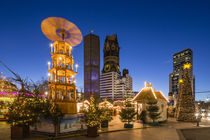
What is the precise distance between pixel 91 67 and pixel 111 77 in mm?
50330

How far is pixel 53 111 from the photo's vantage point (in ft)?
31.7

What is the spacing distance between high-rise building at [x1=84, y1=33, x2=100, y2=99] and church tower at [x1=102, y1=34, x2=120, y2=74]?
49236 millimetres

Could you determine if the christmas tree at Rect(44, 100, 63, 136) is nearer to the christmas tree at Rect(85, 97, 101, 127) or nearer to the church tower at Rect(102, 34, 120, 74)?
the christmas tree at Rect(85, 97, 101, 127)

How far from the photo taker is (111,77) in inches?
5910

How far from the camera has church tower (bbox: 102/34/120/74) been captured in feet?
508

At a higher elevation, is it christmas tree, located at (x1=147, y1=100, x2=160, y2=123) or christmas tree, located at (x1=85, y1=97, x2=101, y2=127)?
christmas tree, located at (x1=85, y1=97, x2=101, y2=127)

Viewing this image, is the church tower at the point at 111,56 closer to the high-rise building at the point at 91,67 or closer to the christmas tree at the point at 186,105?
the high-rise building at the point at 91,67

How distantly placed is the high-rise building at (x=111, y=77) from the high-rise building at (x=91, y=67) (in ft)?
136

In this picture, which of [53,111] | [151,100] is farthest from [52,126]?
[151,100]

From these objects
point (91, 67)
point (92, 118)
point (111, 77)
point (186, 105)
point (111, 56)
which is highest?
point (111, 56)

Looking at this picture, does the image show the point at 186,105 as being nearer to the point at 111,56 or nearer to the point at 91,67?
the point at 91,67

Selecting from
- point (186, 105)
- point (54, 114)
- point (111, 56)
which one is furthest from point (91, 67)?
point (54, 114)

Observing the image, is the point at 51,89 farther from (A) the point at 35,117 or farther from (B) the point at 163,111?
(B) the point at 163,111

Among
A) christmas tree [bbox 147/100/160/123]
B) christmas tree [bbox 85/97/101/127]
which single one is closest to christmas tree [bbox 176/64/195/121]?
christmas tree [bbox 147/100/160/123]
